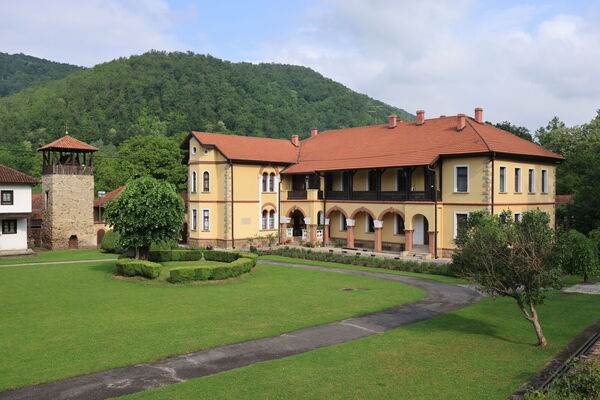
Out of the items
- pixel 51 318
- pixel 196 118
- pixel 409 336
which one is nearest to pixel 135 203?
pixel 51 318

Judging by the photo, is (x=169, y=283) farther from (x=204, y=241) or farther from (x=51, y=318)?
(x=204, y=241)

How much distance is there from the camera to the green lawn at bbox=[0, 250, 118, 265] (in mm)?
33312

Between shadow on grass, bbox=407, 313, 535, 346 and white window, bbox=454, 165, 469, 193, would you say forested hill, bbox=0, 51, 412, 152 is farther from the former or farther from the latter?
shadow on grass, bbox=407, 313, 535, 346

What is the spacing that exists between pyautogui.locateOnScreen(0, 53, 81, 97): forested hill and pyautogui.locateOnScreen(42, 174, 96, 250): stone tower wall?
95.2 m

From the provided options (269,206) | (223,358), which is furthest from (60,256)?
(223,358)

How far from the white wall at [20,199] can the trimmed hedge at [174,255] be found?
13.9 m

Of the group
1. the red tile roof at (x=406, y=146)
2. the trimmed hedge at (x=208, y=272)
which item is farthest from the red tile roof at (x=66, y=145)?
the trimmed hedge at (x=208, y=272)

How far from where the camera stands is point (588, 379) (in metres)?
8.11

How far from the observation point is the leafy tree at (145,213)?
25.7 metres

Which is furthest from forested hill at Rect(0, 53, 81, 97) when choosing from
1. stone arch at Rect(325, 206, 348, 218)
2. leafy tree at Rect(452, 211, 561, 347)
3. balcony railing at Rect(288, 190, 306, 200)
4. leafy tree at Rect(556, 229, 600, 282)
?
leafy tree at Rect(452, 211, 561, 347)

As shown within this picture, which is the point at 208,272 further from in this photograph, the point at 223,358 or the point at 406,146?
the point at 406,146

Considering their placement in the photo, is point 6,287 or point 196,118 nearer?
point 6,287

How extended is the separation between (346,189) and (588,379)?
105 ft

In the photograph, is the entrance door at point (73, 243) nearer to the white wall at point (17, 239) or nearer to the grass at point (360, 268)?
the white wall at point (17, 239)
